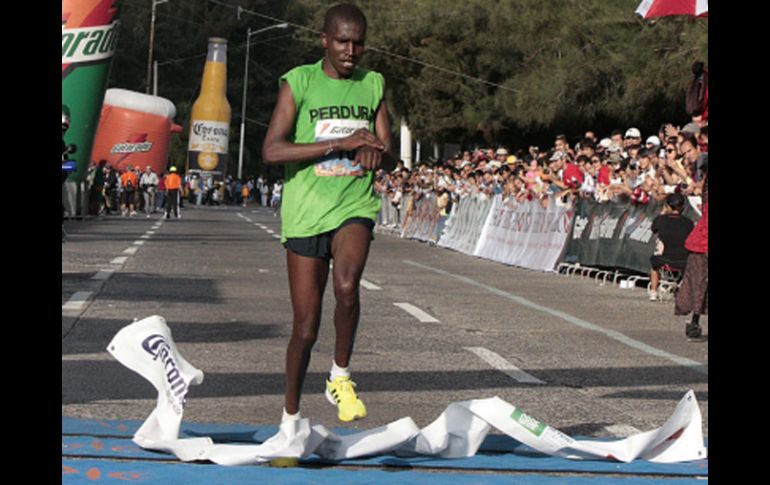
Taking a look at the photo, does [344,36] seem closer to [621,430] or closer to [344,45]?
[344,45]

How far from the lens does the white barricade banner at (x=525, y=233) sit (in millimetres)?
26094

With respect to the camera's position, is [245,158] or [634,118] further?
[245,158]

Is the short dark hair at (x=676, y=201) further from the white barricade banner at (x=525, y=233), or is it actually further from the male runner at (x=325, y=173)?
the male runner at (x=325, y=173)

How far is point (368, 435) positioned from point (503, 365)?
4.14 metres

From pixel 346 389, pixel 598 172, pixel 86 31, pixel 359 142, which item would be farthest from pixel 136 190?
pixel 359 142

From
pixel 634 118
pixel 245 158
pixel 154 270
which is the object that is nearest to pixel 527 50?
pixel 634 118

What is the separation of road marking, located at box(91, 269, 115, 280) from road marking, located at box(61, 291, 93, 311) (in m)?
2.42

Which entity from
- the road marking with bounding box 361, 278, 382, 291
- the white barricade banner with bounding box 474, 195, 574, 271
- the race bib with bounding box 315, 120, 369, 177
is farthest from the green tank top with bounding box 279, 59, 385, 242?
the white barricade banner with bounding box 474, 195, 574, 271

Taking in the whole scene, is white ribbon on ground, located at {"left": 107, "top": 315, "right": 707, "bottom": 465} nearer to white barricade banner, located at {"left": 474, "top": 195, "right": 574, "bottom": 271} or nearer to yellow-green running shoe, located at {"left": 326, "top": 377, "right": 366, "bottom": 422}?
yellow-green running shoe, located at {"left": 326, "top": 377, "right": 366, "bottom": 422}

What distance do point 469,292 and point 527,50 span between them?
2547 centimetres

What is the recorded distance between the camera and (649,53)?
34094 mm
